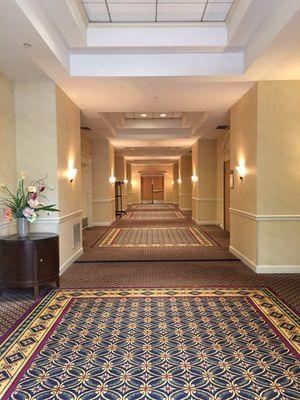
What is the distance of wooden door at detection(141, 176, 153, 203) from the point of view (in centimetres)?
2895

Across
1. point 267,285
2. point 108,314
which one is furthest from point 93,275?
point 267,285

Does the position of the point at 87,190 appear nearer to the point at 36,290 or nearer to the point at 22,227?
the point at 22,227

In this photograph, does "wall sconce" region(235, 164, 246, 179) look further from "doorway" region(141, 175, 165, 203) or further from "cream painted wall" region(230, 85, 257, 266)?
"doorway" region(141, 175, 165, 203)

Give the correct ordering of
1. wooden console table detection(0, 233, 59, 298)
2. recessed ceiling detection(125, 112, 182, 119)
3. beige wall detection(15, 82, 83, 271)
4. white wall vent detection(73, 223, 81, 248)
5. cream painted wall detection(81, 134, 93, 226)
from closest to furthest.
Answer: wooden console table detection(0, 233, 59, 298) < beige wall detection(15, 82, 83, 271) < white wall vent detection(73, 223, 81, 248) < recessed ceiling detection(125, 112, 182, 119) < cream painted wall detection(81, 134, 93, 226)

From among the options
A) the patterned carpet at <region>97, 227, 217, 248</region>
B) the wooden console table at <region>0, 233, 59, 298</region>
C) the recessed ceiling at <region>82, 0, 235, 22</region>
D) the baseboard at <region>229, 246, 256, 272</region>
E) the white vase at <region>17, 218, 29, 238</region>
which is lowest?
the patterned carpet at <region>97, 227, 217, 248</region>

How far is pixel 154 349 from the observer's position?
3.03 meters

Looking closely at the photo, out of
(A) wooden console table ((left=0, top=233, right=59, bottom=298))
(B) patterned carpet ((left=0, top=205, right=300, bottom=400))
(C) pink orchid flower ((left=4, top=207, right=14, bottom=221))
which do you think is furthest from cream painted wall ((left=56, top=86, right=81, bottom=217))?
(B) patterned carpet ((left=0, top=205, right=300, bottom=400))

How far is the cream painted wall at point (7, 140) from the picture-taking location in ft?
16.2

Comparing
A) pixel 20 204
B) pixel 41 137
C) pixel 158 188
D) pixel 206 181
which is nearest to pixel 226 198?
pixel 206 181

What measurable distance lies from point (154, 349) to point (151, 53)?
13.5 feet

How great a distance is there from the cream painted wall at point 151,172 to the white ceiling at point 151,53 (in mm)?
20585

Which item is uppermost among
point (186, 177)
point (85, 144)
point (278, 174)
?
point (85, 144)

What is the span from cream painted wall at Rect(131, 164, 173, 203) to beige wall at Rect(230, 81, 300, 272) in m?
21.7

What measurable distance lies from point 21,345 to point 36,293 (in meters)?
1.29
